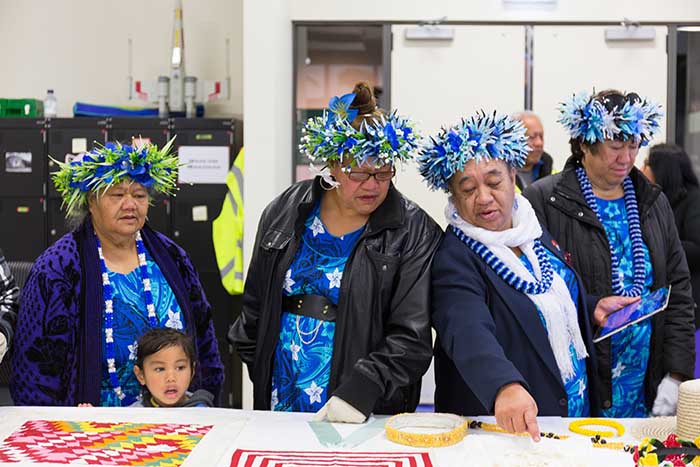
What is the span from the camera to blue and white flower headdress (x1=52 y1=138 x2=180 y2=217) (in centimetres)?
295

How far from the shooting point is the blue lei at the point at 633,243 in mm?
2793

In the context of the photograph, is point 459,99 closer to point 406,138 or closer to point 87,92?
point 87,92

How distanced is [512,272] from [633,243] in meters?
0.69

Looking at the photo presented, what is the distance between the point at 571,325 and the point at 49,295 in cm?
159

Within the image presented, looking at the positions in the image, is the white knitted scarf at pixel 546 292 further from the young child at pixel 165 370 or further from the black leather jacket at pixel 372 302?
the young child at pixel 165 370

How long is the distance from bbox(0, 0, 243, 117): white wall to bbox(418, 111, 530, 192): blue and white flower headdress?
449cm

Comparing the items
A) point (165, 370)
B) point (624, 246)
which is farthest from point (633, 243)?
point (165, 370)

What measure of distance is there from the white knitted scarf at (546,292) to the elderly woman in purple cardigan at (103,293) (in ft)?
3.56

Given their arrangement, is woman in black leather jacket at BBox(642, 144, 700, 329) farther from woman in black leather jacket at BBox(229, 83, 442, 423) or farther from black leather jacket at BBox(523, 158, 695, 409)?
woman in black leather jacket at BBox(229, 83, 442, 423)

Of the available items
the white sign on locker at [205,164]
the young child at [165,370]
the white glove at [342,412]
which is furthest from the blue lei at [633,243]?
the white sign on locker at [205,164]

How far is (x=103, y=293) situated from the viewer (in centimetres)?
283

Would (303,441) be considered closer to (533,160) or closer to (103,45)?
(533,160)

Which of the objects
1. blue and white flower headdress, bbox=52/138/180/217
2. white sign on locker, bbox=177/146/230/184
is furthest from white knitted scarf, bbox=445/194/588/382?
white sign on locker, bbox=177/146/230/184

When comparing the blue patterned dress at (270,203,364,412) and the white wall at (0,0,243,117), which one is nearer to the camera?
the blue patterned dress at (270,203,364,412)
